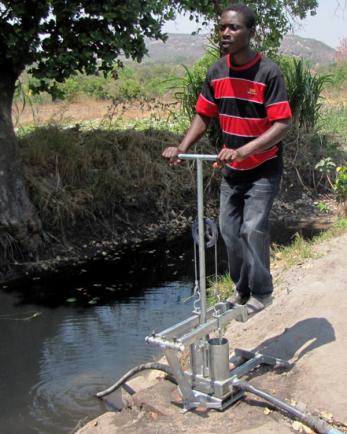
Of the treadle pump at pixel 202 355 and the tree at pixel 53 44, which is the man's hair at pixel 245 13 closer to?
the treadle pump at pixel 202 355

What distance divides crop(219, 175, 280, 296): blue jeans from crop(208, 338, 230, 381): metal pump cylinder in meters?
0.48

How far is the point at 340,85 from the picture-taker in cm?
2208

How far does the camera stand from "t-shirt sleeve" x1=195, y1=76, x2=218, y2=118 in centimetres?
362

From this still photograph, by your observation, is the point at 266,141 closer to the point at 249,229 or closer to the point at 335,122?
the point at 249,229

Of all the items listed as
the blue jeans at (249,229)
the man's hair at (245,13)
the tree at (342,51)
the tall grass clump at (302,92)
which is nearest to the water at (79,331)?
the blue jeans at (249,229)

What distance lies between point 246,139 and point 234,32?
→ 60 centimetres

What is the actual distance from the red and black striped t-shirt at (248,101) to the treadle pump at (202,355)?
0.39 meters

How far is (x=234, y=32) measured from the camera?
330cm

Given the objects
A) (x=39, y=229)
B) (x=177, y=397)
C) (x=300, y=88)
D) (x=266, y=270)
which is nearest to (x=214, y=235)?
(x=266, y=270)

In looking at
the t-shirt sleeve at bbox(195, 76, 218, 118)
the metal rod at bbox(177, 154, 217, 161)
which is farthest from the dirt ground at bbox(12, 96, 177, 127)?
the metal rod at bbox(177, 154, 217, 161)

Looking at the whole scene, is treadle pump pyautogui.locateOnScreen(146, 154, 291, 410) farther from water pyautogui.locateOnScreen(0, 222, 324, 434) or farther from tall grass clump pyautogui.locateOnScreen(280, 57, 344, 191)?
tall grass clump pyautogui.locateOnScreen(280, 57, 344, 191)

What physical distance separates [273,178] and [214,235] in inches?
20.2

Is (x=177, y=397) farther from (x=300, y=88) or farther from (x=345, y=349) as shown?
(x=300, y=88)

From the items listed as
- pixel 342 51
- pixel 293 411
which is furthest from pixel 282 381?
pixel 342 51
